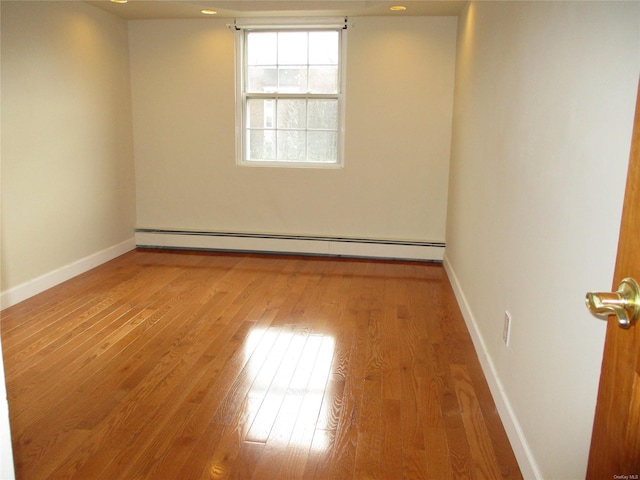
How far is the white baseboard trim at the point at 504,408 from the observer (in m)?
1.91

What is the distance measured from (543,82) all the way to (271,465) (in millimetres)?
1743

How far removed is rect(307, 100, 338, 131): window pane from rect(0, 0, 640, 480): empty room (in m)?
0.02

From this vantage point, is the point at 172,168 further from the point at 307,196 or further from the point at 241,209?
the point at 307,196

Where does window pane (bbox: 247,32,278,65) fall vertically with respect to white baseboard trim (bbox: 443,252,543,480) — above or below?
above

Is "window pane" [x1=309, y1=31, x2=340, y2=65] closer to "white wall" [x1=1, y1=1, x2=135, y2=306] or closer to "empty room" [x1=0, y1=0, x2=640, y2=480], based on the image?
"empty room" [x1=0, y1=0, x2=640, y2=480]

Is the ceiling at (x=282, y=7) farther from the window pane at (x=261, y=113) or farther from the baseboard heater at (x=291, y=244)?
the baseboard heater at (x=291, y=244)

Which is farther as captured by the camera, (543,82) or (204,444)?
(204,444)

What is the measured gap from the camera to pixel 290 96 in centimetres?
524

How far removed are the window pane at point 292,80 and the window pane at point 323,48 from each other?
0.48ft

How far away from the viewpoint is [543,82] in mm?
1979

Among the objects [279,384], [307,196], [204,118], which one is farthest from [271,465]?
[204,118]

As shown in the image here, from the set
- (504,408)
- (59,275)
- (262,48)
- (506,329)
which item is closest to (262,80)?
(262,48)

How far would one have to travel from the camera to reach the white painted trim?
17.3 feet

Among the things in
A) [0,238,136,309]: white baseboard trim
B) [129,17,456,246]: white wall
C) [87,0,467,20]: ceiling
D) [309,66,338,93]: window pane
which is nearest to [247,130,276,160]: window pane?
[129,17,456,246]: white wall
